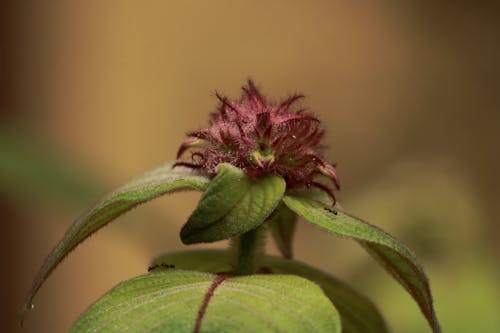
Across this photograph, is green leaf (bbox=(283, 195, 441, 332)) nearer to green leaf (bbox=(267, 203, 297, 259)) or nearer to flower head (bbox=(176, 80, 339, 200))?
flower head (bbox=(176, 80, 339, 200))

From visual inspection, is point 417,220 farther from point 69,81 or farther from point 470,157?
point 69,81

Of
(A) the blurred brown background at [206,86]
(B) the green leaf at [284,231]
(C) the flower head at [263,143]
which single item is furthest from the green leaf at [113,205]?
(A) the blurred brown background at [206,86]

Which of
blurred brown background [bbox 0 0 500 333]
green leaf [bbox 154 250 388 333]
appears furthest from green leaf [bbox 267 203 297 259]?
blurred brown background [bbox 0 0 500 333]

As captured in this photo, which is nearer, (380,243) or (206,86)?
(380,243)

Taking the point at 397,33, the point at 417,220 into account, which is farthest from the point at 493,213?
the point at 417,220

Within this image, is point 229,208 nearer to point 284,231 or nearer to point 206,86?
point 284,231

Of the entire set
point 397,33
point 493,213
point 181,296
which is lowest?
point 493,213

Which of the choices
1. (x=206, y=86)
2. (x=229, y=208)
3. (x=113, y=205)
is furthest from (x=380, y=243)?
(x=206, y=86)

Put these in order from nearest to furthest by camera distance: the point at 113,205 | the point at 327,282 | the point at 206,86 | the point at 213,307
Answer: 1. the point at 213,307
2. the point at 113,205
3. the point at 327,282
4. the point at 206,86
